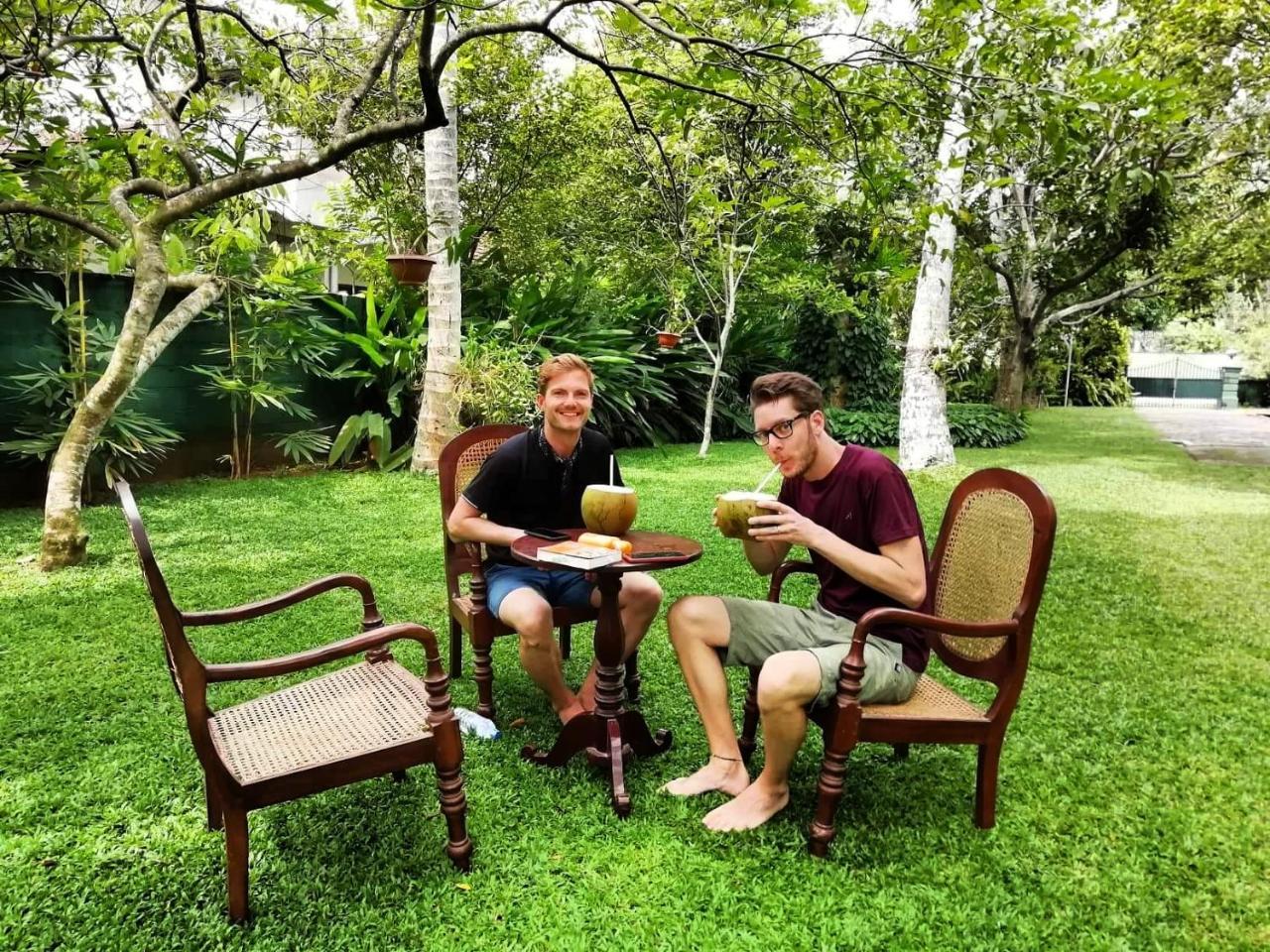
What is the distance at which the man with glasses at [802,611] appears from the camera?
2.30 meters

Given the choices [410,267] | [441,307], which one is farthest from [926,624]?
[441,307]

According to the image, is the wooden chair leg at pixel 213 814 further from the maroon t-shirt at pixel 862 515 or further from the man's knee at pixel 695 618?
the maroon t-shirt at pixel 862 515

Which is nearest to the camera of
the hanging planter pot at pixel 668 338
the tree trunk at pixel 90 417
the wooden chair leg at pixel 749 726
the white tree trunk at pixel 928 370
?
the wooden chair leg at pixel 749 726

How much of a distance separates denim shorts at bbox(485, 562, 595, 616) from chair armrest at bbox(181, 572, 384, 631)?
0.48 meters

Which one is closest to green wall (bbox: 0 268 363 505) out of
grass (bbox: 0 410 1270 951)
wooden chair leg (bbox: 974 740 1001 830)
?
grass (bbox: 0 410 1270 951)

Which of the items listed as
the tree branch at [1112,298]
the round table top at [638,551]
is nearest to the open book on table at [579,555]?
the round table top at [638,551]

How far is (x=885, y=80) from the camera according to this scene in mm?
3752

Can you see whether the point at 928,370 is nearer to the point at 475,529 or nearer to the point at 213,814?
the point at 475,529

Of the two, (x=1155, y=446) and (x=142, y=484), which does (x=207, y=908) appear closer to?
(x=142, y=484)

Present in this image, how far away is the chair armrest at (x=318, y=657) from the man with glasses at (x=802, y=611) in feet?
2.56

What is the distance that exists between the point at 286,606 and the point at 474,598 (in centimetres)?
69

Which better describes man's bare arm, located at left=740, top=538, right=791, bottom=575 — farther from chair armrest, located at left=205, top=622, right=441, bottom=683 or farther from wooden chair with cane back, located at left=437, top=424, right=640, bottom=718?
chair armrest, located at left=205, top=622, right=441, bottom=683

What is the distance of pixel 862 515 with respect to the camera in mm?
2436

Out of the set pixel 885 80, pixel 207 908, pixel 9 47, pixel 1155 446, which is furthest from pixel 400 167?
pixel 1155 446
